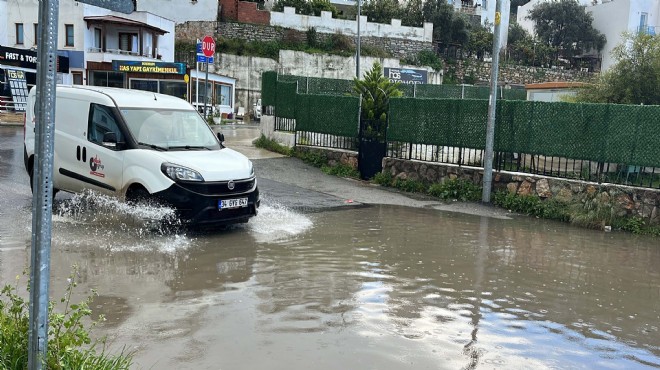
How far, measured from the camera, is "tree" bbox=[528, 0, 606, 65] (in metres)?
56.9

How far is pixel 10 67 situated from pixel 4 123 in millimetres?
8382

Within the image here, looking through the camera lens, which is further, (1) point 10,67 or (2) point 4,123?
(1) point 10,67

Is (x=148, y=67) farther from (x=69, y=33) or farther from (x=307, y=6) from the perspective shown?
(x=307, y=6)

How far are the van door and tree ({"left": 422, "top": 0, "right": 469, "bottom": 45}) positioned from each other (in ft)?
169

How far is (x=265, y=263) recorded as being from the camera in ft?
26.3

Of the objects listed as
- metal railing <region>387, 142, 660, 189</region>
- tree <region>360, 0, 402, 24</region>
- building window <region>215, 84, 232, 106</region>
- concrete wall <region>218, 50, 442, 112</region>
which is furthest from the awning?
metal railing <region>387, 142, 660, 189</region>

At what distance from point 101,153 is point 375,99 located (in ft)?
29.0

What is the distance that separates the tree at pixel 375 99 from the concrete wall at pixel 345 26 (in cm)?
3842

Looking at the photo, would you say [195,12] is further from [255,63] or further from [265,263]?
[265,263]

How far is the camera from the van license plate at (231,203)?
916 centimetres

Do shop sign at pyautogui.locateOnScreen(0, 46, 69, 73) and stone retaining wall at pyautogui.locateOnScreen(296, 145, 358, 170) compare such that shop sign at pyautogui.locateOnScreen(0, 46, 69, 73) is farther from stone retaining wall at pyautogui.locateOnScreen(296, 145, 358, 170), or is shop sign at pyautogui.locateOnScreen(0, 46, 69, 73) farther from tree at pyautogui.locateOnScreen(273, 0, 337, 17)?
tree at pyautogui.locateOnScreen(273, 0, 337, 17)

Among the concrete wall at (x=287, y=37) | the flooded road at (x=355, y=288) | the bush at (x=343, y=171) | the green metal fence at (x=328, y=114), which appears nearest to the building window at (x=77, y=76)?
the concrete wall at (x=287, y=37)

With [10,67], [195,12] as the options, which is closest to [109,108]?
[10,67]

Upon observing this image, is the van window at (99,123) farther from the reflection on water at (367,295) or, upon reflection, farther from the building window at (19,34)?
the building window at (19,34)
